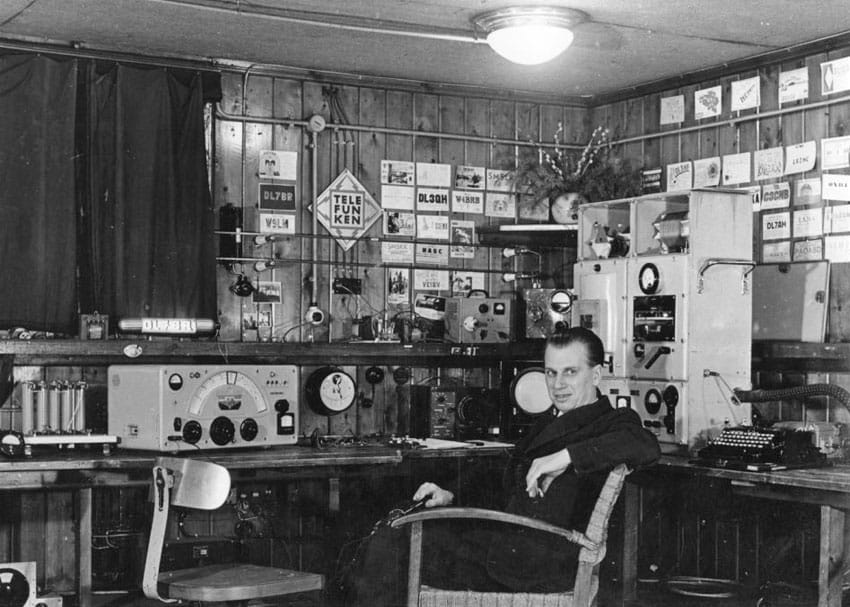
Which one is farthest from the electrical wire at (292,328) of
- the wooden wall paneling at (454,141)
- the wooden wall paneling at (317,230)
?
the wooden wall paneling at (454,141)

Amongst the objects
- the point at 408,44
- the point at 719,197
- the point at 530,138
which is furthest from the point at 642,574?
the point at 408,44

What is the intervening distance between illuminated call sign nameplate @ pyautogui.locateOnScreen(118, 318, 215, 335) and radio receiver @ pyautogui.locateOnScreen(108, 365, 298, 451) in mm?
210

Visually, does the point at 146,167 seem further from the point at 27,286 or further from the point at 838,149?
the point at 838,149

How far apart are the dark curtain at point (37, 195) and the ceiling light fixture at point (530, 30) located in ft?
7.21

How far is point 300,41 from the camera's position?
5.91 meters

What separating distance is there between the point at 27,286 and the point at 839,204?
409 cm

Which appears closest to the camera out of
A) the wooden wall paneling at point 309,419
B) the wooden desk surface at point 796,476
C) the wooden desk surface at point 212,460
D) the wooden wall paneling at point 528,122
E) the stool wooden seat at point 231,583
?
the stool wooden seat at point 231,583

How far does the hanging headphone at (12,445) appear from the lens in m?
5.11

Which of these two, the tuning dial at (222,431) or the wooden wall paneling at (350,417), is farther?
the wooden wall paneling at (350,417)

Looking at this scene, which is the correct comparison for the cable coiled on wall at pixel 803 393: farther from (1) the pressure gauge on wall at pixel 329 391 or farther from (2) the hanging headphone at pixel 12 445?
(2) the hanging headphone at pixel 12 445

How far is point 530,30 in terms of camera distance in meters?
5.34

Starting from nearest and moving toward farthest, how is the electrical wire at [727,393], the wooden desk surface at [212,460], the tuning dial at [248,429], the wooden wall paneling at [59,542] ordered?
1. the wooden desk surface at [212,460]
2. the tuning dial at [248,429]
3. the electrical wire at [727,393]
4. the wooden wall paneling at [59,542]

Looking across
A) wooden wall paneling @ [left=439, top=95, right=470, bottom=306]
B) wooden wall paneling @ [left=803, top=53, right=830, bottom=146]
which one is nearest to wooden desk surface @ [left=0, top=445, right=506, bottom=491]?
wooden wall paneling @ [left=439, top=95, right=470, bottom=306]

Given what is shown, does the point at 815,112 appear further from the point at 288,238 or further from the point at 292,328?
the point at 292,328
